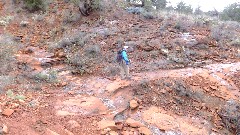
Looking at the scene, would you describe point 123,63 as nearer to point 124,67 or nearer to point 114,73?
point 124,67

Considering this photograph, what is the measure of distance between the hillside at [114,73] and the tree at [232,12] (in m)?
5.85

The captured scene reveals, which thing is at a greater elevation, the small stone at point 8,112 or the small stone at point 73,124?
the small stone at point 8,112

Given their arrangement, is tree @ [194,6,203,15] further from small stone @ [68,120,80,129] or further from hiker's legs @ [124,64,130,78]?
small stone @ [68,120,80,129]

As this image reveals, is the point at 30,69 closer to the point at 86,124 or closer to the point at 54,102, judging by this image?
the point at 54,102

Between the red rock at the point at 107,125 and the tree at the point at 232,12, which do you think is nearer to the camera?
the red rock at the point at 107,125

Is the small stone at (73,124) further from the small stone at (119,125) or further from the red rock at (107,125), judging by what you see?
the small stone at (119,125)

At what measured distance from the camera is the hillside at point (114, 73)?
24.1ft

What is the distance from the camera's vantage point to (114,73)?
10.0 meters

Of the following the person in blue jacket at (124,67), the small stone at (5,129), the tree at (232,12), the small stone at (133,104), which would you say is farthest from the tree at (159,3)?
the small stone at (5,129)

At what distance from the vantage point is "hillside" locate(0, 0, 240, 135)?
7.36m

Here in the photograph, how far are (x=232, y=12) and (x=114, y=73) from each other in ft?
45.0

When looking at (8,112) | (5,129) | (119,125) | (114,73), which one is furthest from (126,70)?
(5,129)

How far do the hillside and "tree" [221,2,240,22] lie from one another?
585 cm

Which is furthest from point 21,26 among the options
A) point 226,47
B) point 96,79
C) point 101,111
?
point 226,47
